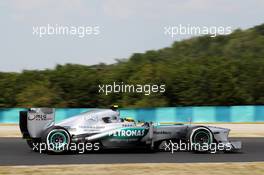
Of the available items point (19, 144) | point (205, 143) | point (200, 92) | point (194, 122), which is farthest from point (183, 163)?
point (200, 92)

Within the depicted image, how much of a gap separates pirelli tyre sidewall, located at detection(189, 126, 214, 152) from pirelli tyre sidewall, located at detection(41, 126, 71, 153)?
2.78 metres

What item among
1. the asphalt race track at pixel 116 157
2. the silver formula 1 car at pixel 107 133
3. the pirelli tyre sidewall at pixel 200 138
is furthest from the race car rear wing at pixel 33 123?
the pirelli tyre sidewall at pixel 200 138

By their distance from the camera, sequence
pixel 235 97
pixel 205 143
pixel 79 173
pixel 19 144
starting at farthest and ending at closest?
pixel 235 97, pixel 19 144, pixel 205 143, pixel 79 173

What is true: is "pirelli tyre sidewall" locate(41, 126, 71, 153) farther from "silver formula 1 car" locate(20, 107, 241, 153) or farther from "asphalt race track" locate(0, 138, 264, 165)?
"asphalt race track" locate(0, 138, 264, 165)

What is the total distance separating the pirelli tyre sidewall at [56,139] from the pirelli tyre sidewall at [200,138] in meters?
2.78

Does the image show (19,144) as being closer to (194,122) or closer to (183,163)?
(183,163)

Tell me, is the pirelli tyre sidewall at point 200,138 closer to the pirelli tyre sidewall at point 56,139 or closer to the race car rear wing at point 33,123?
the pirelli tyre sidewall at point 56,139

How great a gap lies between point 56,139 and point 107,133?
1.14 meters

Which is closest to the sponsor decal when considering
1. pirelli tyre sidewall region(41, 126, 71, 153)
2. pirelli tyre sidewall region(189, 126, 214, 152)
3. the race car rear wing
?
pirelli tyre sidewall region(41, 126, 71, 153)

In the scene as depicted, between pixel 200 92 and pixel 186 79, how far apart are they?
140 cm

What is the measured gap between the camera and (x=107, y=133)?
12039 millimetres

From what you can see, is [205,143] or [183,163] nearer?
[183,163]

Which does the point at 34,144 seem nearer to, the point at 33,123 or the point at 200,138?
the point at 33,123

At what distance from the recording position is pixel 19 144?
14438mm
